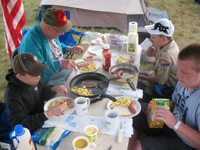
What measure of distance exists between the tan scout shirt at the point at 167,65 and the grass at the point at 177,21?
1712mm

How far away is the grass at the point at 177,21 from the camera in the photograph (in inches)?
192

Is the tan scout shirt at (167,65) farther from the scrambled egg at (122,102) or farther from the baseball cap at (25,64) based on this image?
the baseball cap at (25,64)

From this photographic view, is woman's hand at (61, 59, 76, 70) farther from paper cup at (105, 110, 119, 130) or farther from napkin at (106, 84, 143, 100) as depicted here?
paper cup at (105, 110, 119, 130)

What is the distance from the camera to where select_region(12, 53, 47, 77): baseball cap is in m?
1.75

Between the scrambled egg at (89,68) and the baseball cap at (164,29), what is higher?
the baseball cap at (164,29)

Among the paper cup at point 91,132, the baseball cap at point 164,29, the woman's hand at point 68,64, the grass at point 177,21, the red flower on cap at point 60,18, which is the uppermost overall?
the red flower on cap at point 60,18

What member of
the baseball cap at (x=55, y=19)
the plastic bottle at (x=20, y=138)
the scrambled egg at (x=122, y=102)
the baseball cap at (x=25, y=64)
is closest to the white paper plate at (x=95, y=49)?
the baseball cap at (x=55, y=19)

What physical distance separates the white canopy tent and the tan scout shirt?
3020 mm

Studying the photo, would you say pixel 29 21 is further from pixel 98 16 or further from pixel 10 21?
pixel 10 21

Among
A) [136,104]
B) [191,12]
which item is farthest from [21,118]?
[191,12]

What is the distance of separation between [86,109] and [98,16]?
425cm

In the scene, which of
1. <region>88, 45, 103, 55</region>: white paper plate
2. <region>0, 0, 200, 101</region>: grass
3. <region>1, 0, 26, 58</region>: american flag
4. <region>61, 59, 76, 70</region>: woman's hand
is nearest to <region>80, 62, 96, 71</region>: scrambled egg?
<region>61, 59, 76, 70</region>: woman's hand

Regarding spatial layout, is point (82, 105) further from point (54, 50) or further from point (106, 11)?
point (106, 11)

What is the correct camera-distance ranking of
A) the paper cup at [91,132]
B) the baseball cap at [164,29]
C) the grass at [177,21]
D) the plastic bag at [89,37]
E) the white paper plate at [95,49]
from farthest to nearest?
the grass at [177,21], the plastic bag at [89,37], the white paper plate at [95,49], the baseball cap at [164,29], the paper cup at [91,132]
